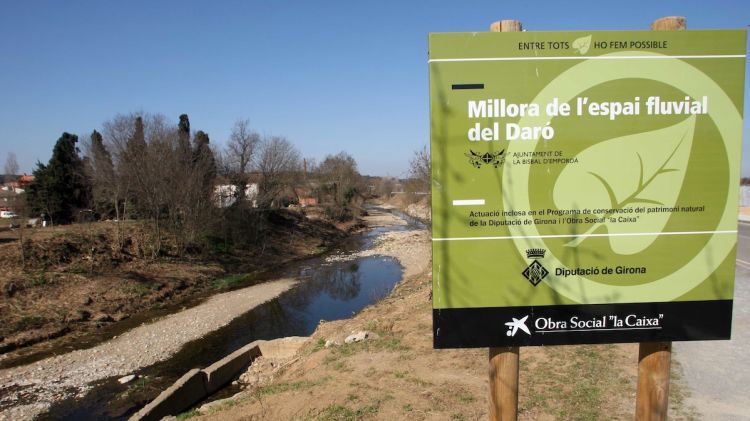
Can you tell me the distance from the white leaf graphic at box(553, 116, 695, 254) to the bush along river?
37.4 feet

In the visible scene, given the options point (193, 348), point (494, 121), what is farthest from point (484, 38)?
point (193, 348)

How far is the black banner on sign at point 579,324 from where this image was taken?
2.79 m

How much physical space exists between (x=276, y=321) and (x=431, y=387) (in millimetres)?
12145

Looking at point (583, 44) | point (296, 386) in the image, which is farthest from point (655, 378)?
point (296, 386)

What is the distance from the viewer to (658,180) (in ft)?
8.91

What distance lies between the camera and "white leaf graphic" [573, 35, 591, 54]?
265cm

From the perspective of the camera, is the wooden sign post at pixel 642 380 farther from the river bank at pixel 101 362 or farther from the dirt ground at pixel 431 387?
the river bank at pixel 101 362

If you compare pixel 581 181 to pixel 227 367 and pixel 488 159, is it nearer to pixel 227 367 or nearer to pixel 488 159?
pixel 488 159

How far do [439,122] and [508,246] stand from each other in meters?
0.88

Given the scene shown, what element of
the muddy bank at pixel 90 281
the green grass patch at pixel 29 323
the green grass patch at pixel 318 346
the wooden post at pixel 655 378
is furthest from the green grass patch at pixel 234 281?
the wooden post at pixel 655 378

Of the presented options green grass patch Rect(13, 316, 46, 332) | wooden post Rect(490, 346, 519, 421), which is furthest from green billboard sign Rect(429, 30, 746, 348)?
green grass patch Rect(13, 316, 46, 332)

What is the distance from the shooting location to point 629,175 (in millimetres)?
2703

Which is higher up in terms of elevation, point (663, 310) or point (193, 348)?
point (663, 310)

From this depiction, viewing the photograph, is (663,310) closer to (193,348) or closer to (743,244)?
(193,348)
